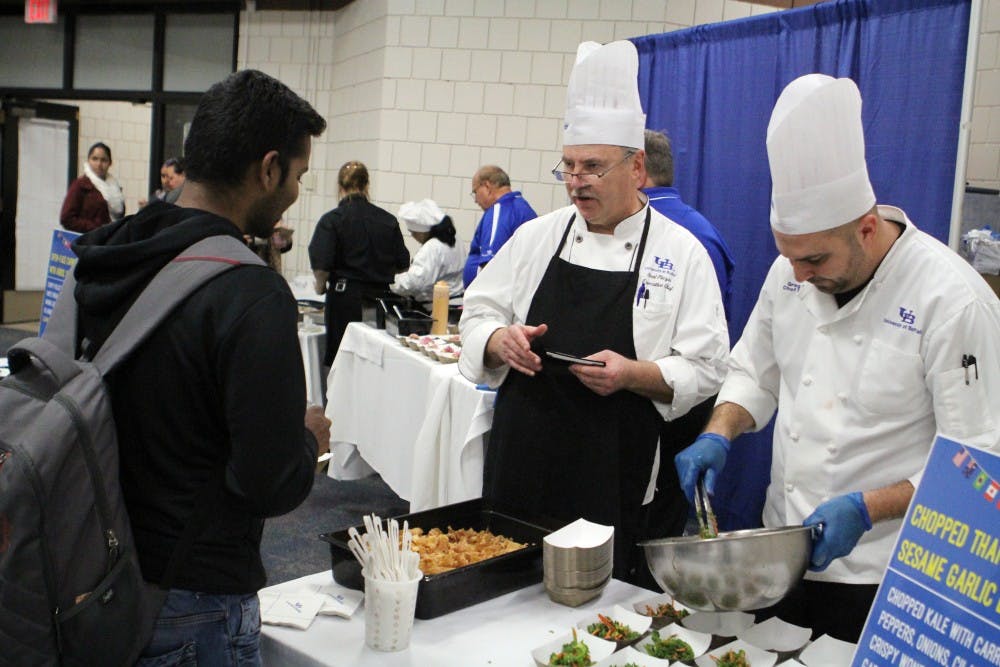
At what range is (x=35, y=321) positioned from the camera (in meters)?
9.64

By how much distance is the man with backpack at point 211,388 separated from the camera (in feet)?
3.96

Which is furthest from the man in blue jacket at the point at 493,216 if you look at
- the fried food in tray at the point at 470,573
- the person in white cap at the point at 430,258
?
the fried food in tray at the point at 470,573

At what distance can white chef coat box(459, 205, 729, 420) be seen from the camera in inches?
84.3

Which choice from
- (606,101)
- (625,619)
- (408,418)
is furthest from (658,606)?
(408,418)

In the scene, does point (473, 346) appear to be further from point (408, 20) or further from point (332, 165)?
point (332, 165)

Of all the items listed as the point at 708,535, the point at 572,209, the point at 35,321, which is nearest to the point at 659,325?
the point at 572,209

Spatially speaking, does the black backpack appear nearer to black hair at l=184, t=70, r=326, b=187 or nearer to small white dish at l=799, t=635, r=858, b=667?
black hair at l=184, t=70, r=326, b=187

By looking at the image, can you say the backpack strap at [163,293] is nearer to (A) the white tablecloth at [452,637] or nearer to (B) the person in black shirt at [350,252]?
(A) the white tablecloth at [452,637]

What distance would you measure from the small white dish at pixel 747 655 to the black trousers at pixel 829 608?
20 cm

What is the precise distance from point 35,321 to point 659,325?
9.12m

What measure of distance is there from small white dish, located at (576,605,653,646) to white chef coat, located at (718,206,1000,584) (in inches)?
14.1

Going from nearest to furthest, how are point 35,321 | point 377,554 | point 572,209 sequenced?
point 377,554, point 572,209, point 35,321

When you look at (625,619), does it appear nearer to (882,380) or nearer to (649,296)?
(882,380)

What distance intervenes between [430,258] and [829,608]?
159 inches
